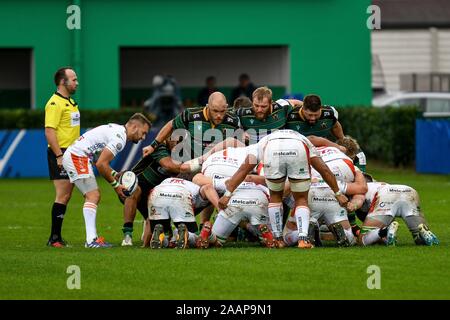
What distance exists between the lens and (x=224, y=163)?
568 inches

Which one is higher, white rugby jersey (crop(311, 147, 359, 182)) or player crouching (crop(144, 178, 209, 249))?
white rugby jersey (crop(311, 147, 359, 182))

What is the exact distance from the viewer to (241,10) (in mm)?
31516

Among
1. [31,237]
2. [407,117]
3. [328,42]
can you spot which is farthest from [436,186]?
[31,237]

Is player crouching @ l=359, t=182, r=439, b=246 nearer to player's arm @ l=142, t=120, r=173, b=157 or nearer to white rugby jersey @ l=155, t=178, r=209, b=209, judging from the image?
white rugby jersey @ l=155, t=178, r=209, b=209

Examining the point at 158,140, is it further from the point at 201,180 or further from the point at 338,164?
the point at 338,164

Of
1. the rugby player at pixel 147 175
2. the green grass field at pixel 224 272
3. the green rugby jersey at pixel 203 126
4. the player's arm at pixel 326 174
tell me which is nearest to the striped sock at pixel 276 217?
the green grass field at pixel 224 272

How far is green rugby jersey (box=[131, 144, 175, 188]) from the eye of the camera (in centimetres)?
1477

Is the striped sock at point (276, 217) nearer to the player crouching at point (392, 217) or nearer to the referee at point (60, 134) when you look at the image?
the player crouching at point (392, 217)

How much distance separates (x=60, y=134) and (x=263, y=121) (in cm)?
249

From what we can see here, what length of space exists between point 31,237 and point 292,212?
3830 mm

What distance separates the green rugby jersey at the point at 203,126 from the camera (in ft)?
49.0

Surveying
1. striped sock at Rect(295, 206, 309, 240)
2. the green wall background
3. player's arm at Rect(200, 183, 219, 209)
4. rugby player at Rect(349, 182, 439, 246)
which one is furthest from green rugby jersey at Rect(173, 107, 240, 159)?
the green wall background

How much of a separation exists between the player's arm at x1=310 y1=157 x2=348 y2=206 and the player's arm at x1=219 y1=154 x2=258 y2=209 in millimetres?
668
